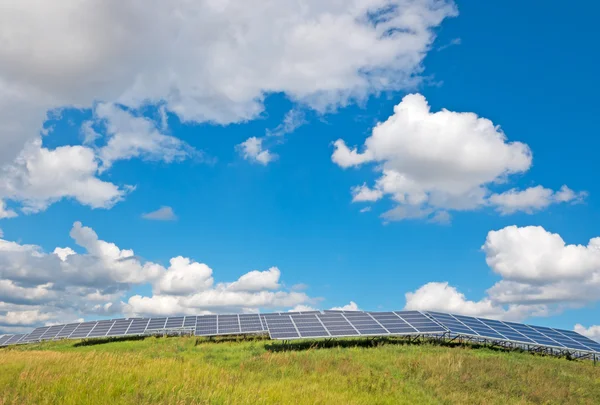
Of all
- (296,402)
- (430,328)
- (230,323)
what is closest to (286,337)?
(430,328)

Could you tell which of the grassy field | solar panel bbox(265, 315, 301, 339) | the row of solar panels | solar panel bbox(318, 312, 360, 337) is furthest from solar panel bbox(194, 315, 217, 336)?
the grassy field

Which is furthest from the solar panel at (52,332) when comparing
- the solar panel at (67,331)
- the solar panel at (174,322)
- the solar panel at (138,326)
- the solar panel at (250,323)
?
the solar panel at (250,323)

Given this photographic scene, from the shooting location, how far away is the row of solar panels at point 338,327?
33.8m

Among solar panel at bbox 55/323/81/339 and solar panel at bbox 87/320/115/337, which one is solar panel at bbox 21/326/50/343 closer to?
solar panel at bbox 55/323/81/339

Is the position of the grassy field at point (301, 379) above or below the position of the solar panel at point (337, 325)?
below

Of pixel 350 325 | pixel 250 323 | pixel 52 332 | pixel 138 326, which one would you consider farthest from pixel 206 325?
pixel 52 332

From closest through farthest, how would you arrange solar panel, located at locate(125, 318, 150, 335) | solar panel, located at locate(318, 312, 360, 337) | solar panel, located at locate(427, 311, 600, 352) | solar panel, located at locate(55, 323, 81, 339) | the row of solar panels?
solar panel, located at locate(318, 312, 360, 337) → the row of solar panels → solar panel, located at locate(427, 311, 600, 352) → solar panel, located at locate(125, 318, 150, 335) → solar panel, located at locate(55, 323, 81, 339)

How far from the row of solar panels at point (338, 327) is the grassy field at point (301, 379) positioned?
153 inches

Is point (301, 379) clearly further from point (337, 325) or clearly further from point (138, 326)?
point (138, 326)

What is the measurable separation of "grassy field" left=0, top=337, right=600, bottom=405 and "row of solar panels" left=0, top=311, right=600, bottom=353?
3.88 metres

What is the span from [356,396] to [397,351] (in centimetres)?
1306

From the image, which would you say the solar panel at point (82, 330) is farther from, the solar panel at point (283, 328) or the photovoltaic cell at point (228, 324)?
the solar panel at point (283, 328)

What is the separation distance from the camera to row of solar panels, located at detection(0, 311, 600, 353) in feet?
111

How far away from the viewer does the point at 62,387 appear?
1323 centimetres
